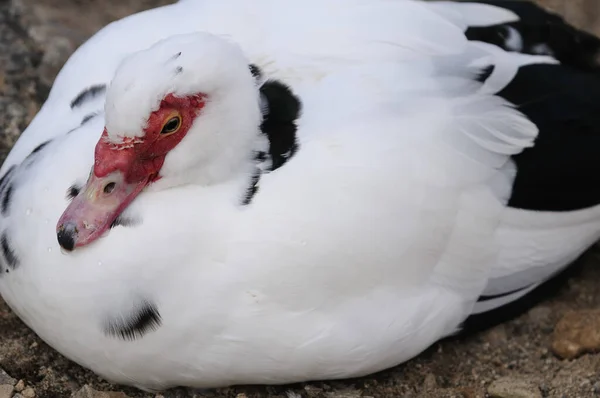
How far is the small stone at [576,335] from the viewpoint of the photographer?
12.1 feet

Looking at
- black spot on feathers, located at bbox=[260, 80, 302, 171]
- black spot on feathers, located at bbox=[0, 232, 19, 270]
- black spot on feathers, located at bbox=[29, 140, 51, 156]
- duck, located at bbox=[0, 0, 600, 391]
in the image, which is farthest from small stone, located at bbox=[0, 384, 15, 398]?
black spot on feathers, located at bbox=[260, 80, 302, 171]

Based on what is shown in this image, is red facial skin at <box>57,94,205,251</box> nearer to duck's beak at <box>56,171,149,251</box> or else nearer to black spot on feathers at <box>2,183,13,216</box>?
duck's beak at <box>56,171,149,251</box>

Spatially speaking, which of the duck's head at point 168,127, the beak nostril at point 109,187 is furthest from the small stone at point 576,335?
the beak nostril at point 109,187

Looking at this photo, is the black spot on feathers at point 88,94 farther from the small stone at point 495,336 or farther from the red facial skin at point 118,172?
the small stone at point 495,336

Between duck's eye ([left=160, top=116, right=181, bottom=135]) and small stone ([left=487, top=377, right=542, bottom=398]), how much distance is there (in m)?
1.55

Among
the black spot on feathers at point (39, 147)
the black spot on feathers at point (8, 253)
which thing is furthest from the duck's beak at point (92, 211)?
the black spot on feathers at point (39, 147)

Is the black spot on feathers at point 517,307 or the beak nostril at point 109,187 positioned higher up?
the beak nostril at point 109,187

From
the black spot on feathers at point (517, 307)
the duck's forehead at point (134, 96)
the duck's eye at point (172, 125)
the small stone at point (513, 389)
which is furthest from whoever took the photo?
the black spot on feathers at point (517, 307)

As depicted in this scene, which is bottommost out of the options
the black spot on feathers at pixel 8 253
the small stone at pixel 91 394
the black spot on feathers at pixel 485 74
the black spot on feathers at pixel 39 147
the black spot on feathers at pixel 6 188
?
the small stone at pixel 91 394

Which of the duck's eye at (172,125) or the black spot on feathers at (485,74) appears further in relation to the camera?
the black spot on feathers at (485,74)

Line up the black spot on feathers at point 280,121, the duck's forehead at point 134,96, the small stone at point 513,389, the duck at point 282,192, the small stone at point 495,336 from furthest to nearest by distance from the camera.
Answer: the small stone at point 495,336 → the small stone at point 513,389 → the black spot on feathers at point 280,121 → the duck at point 282,192 → the duck's forehead at point 134,96

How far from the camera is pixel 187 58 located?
9.22ft

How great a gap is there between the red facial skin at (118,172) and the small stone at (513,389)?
4.87ft

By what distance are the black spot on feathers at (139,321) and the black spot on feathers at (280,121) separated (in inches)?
23.1
